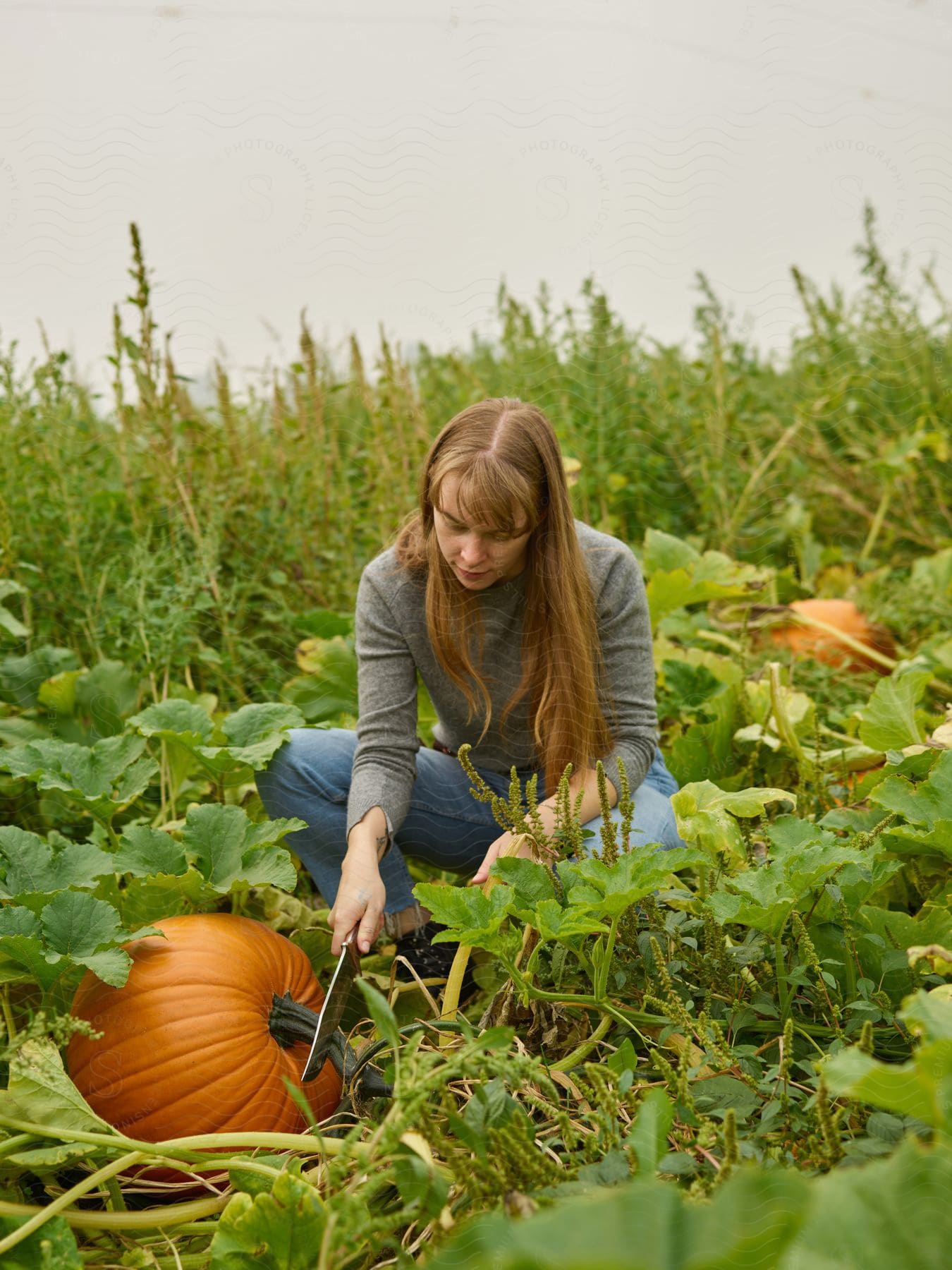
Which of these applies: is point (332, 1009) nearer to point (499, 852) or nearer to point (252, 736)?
→ point (499, 852)

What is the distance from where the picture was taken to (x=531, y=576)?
1791 millimetres

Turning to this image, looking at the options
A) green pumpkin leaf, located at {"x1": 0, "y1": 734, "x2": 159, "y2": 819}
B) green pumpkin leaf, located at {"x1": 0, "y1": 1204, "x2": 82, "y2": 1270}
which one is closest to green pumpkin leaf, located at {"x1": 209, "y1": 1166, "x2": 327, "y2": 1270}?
green pumpkin leaf, located at {"x1": 0, "y1": 1204, "x2": 82, "y2": 1270}

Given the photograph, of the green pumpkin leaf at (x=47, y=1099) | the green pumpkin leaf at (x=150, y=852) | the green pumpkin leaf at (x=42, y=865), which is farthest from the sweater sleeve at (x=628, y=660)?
the green pumpkin leaf at (x=47, y=1099)

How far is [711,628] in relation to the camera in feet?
8.99

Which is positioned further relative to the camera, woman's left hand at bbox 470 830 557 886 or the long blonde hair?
the long blonde hair

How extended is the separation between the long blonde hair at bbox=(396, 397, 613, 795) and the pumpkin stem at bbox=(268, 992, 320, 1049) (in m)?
0.51

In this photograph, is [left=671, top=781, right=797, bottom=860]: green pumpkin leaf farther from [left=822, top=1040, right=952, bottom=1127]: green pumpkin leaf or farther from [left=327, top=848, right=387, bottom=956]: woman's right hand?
[left=822, top=1040, right=952, bottom=1127]: green pumpkin leaf

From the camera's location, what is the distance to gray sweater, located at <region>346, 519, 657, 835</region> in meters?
1.81

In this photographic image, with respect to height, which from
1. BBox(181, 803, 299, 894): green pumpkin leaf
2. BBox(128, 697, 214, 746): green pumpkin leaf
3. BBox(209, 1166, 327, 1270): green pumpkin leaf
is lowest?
BBox(209, 1166, 327, 1270): green pumpkin leaf

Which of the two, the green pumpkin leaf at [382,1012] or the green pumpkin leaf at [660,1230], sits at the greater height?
the green pumpkin leaf at [382,1012]

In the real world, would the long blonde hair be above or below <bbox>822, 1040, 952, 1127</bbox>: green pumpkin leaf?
above

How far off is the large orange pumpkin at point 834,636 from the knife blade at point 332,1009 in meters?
1.52

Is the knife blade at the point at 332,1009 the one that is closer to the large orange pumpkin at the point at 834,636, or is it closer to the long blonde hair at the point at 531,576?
the long blonde hair at the point at 531,576

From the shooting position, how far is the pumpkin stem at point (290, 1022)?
1.43m
